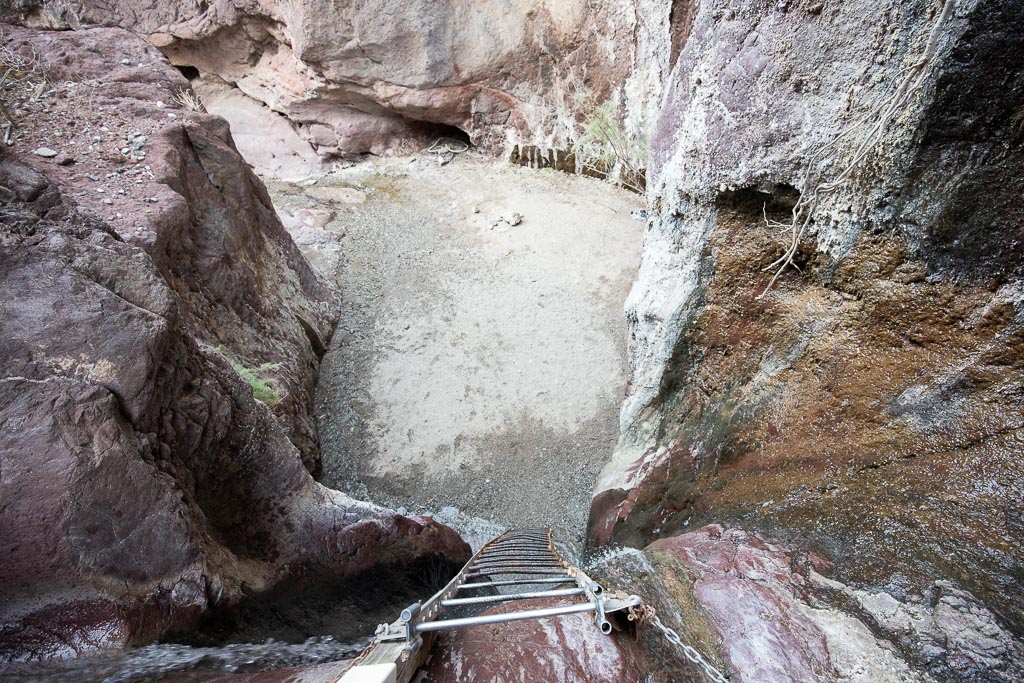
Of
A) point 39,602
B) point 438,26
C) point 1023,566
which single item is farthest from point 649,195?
point 438,26

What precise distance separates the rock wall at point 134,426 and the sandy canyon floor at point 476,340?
2.70 feet

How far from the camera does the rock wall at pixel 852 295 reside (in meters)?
1.86

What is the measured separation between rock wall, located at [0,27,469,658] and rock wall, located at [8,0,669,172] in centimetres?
525

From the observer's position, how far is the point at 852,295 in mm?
2527

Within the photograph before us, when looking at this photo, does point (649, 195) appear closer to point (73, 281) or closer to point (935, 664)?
point (935, 664)

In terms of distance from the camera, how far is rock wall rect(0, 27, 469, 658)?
2.02 metres

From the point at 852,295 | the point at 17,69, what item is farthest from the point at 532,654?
the point at 17,69

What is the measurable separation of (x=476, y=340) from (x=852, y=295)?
160 inches

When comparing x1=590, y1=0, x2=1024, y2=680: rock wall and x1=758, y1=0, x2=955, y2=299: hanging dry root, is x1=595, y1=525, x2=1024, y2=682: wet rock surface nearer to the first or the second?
x1=590, y1=0, x2=1024, y2=680: rock wall

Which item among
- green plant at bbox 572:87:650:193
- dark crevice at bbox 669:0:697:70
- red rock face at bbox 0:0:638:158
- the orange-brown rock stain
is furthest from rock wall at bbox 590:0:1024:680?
red rock face at bbox 0:0:638:158

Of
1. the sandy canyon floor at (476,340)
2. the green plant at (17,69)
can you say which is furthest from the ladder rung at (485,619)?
the green plant at (17,69)

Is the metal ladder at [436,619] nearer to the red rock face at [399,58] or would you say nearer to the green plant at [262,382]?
the green plant at [262,382]

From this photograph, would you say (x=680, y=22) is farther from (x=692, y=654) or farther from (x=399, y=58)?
(x=399, y=58)

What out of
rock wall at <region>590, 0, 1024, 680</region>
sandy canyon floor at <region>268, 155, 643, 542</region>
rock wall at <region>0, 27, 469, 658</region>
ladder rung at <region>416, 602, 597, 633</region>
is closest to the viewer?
ladder rung at <region>416, 602, 597, 633</region>
